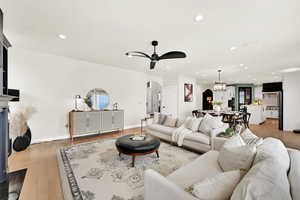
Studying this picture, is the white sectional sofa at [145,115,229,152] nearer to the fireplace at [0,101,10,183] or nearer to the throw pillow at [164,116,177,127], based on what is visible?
the throw pillow at [164,116,177,127]

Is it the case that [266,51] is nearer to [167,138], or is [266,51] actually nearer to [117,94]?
[167,138]

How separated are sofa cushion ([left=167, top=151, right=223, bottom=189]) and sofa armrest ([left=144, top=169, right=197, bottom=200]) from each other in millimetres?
314

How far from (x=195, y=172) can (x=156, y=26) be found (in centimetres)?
252

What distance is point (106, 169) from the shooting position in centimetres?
258

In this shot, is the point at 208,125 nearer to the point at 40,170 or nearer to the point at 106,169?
the point at 106,169

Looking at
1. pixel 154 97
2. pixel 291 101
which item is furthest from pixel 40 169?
pixel 291 101

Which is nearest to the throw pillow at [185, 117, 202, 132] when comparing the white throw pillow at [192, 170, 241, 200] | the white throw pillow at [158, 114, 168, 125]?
the white throw pillow at [158, 114, 168, 125]

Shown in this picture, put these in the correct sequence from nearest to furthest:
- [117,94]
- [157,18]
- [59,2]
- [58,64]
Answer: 1. [59,2]
2. [157,18]
3. [58,64]
4. [117,94]

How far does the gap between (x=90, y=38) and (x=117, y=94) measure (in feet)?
10.0

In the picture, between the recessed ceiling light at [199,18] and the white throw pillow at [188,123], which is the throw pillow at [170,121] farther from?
the recessed ceiling light at [199,18]

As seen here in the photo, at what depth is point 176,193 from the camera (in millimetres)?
1095

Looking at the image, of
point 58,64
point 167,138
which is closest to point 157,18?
point 167,138

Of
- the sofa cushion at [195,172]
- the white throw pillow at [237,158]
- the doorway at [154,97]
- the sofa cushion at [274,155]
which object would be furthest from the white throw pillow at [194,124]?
the doorway at [154,97]

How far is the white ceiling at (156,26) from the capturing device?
2064 millimetres
